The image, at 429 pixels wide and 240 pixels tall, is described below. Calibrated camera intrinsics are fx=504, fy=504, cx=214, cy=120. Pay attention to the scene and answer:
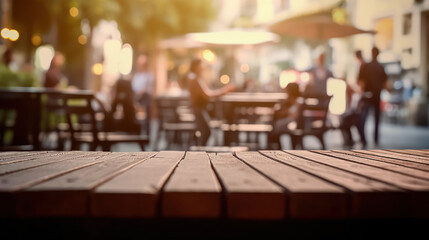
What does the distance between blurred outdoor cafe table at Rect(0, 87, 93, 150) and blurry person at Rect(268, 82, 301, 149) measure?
2.60 m

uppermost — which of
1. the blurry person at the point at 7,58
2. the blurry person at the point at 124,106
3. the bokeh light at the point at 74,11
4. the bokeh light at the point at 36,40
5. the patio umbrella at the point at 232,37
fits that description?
the bokeh light at the point at 74,11

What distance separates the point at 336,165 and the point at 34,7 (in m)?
17.1

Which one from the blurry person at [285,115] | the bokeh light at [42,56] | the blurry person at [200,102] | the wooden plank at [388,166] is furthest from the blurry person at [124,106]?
the bokeh light at [42,56]

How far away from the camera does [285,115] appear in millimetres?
7352

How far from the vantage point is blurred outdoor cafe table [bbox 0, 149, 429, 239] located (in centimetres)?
134

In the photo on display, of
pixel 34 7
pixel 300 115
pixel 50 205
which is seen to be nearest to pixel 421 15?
pixel 300 115

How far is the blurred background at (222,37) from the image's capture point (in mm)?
8242

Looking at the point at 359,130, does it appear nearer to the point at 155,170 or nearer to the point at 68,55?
the point at 155,170

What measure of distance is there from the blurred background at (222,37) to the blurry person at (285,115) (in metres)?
0.61

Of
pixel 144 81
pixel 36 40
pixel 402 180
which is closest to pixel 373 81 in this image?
pixel 144 81

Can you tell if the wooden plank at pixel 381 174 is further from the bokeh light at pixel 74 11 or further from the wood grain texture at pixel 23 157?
the bokeh light at pixel 74 11

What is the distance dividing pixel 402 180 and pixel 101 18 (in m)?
14.6

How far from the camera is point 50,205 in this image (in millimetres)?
1347

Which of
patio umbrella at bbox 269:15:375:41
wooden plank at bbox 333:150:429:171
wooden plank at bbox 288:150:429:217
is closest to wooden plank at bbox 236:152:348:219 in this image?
wooden plank at bbox 288:150:429:217
